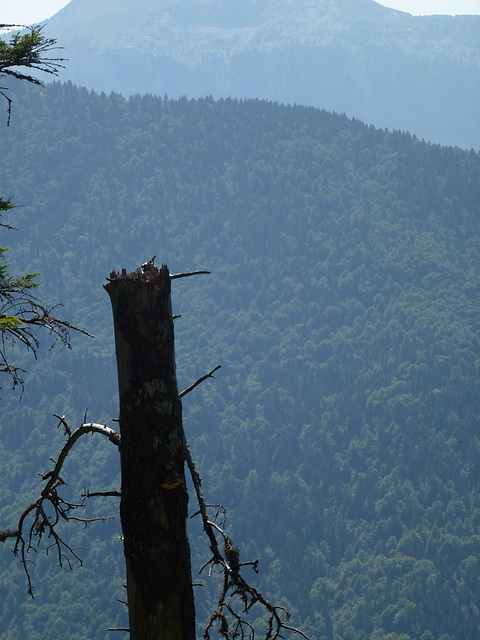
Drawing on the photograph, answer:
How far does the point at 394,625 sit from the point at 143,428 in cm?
15921

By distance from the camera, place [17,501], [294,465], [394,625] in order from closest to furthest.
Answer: [394,625]
[17,501]
[294,465]

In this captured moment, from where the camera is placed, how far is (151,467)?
410 cm

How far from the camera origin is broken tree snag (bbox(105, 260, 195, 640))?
409cm

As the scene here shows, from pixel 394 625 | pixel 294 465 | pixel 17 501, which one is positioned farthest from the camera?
pixel 294 465

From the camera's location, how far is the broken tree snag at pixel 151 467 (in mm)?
4090

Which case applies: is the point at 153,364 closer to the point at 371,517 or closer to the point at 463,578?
the point at 463,578

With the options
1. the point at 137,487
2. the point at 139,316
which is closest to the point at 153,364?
the point at 139,316

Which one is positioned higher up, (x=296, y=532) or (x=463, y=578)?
(x=296, y=532)

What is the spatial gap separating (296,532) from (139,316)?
182 metres

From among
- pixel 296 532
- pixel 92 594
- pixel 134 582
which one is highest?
pixel 296 532

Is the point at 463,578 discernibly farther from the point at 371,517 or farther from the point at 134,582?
the point at 134,582

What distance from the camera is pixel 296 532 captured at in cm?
17862

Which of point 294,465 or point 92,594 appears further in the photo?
point 294,465

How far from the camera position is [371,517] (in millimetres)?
180625
